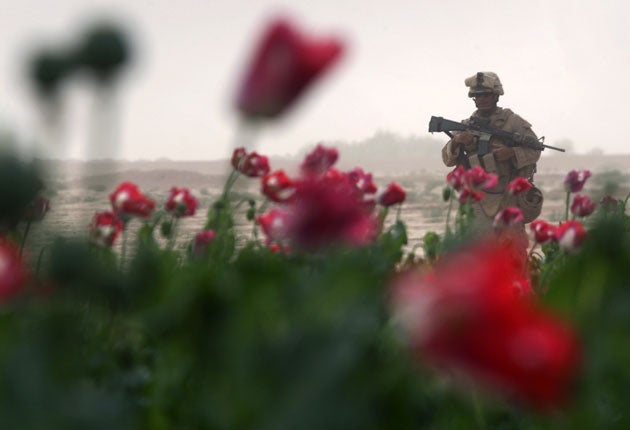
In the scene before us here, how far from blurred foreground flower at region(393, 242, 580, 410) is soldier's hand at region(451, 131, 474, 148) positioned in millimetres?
6138

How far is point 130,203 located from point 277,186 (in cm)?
36

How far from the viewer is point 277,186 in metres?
2.23

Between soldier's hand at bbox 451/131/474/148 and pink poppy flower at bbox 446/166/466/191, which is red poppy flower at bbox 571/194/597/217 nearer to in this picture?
pink poppy flower at bbox 446/166/466/191

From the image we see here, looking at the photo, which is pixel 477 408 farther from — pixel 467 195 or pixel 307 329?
pixel 467 195

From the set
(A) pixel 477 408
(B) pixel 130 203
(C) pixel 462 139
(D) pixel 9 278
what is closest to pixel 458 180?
(B) pixel 130 203

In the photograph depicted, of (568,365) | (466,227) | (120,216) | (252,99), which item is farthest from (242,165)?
(568,365)

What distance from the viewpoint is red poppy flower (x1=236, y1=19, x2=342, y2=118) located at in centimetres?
76

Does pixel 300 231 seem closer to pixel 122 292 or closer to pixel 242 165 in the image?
pixel 122 292

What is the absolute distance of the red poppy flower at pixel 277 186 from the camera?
7.16ft

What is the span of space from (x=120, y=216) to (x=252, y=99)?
5.03 feet

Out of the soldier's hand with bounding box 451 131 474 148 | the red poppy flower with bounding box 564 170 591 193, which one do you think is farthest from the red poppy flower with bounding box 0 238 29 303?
the soldier's hand with bounding box 451 131 474 148

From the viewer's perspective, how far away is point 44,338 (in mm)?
743

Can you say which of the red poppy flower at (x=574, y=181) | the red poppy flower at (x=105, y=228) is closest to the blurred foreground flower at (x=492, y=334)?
the red poppy flower at (x=105, y=228)

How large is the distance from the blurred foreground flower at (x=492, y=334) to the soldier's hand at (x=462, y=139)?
20.1 feet
